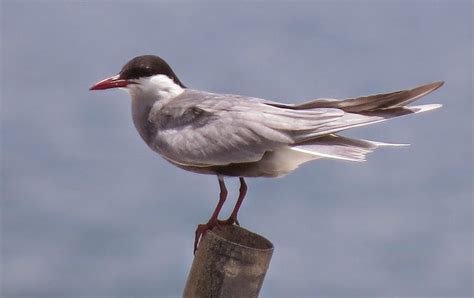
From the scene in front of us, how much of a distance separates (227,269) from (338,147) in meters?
0.76

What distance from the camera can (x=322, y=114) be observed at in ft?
10.6

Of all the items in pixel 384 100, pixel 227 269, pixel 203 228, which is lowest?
pixel 227 269

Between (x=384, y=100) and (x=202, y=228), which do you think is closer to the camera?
(x=384, y=100)

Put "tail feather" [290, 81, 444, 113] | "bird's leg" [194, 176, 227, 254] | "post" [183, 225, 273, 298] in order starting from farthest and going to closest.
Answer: "bird's leg" [194, 176, 227, 254] < "tail feather" [290, 81, 444, 113] < "post" [183, 225, 273, 298]

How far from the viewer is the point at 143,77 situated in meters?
3.52

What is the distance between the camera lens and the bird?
3203mm

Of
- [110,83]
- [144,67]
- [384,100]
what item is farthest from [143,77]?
[384,100]

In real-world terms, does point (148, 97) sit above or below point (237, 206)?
above

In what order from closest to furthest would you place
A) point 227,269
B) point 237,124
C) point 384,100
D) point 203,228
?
point 227,269, point 384,100, point 237,124, point 203,228

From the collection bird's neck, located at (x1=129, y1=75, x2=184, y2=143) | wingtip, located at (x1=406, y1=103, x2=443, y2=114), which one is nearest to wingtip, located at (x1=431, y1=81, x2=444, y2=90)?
wingtip, located at (x1=406, y1=103, x2=443, y2=114)

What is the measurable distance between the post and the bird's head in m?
0.84

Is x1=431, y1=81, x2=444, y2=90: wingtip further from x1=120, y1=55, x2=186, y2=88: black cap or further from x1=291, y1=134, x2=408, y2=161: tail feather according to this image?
x1=120, y1=55, x2=186, y2=88: black cap

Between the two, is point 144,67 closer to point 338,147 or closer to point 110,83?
point 110,83

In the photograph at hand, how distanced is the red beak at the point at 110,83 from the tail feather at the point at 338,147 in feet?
3.17
